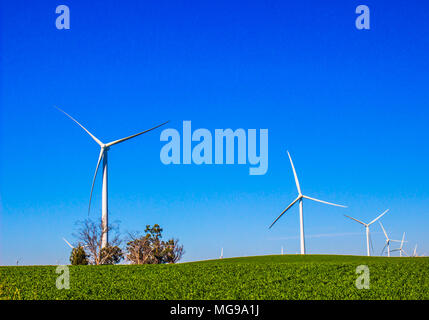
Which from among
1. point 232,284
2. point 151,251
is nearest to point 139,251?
point 151,251

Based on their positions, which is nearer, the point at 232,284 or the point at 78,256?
the point at 232,284

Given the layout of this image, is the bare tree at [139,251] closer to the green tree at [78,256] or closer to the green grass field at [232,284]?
the green tree at [78,256]

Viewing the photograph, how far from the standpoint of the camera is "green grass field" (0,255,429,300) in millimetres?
26453

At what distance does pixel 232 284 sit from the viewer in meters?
31.3

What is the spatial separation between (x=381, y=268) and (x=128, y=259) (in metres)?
53.5

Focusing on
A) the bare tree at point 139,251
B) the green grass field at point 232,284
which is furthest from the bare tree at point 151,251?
the green grass field at point 232,284

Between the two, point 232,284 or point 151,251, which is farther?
point 151,251

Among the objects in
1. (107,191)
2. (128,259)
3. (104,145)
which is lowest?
(128,259)

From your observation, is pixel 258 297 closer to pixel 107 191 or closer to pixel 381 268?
pixel 381 268

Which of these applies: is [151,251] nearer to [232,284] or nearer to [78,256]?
[78,256]

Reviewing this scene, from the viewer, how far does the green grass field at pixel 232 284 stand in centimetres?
2645
